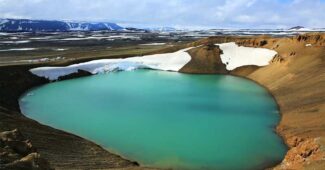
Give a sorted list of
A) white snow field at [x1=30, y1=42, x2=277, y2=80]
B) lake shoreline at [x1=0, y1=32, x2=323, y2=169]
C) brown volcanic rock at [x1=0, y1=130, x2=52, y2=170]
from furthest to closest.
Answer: white snow field at [x1=30, y1=42, x2=277, y2=80], lake shoreline at [x1=0, y1=32, x2=323, y2=169], brown volcanic rock at [x1=0, y1=130, x2=52, y2=170]

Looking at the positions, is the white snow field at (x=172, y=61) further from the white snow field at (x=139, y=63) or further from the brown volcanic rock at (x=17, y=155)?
the brown volcanic rock at (x=17, y=155)

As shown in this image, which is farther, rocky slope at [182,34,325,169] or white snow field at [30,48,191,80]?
white snow field at [30,48,191,80]

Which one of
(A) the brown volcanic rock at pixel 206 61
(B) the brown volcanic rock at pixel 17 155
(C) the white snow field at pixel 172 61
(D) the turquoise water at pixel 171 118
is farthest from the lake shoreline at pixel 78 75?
(B) the brown volcanic rock at pixel 17 155

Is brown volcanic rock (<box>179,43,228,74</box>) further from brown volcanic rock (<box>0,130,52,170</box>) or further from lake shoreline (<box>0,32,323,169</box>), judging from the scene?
brown volcanic rock (<box>0,130,52,170</box>)

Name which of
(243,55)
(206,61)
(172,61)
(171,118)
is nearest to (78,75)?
(172,61)

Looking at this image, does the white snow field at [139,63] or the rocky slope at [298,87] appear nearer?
the rocky slope at [298,87]

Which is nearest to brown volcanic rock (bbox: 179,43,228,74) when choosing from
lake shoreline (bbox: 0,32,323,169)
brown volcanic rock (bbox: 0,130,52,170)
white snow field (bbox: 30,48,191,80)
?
white snow field (bbox: 30,48,191,80)

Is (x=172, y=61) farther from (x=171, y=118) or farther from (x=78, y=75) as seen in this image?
(x=171, y=118)
